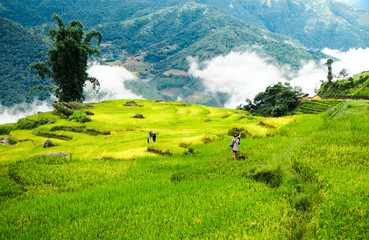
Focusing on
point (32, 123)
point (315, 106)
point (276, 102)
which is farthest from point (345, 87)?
point (32, 123)

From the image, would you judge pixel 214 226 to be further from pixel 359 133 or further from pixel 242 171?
pixel 359 133

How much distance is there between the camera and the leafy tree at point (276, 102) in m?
79.7

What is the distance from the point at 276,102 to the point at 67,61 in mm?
71203

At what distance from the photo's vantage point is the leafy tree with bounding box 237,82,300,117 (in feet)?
261

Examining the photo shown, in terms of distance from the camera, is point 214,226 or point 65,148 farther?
point 65,148

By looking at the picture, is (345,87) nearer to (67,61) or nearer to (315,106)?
(315,106)

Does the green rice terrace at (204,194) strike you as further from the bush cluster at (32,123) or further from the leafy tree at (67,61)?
the leafy tree at (67,61)

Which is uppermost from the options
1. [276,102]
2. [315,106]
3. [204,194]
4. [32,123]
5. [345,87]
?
[345,87]

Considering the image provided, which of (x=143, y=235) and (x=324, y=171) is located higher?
(x=324, y=171)

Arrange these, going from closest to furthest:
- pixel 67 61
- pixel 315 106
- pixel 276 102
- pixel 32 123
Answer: pixel 32 123 < pixel 67 61 < pixel 315 106 < pixel 276 102

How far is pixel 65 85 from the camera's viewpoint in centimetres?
5231

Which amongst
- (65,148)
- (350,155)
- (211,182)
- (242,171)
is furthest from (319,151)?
(65,148)

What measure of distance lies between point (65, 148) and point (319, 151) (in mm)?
22396

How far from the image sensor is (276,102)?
8844 cm
